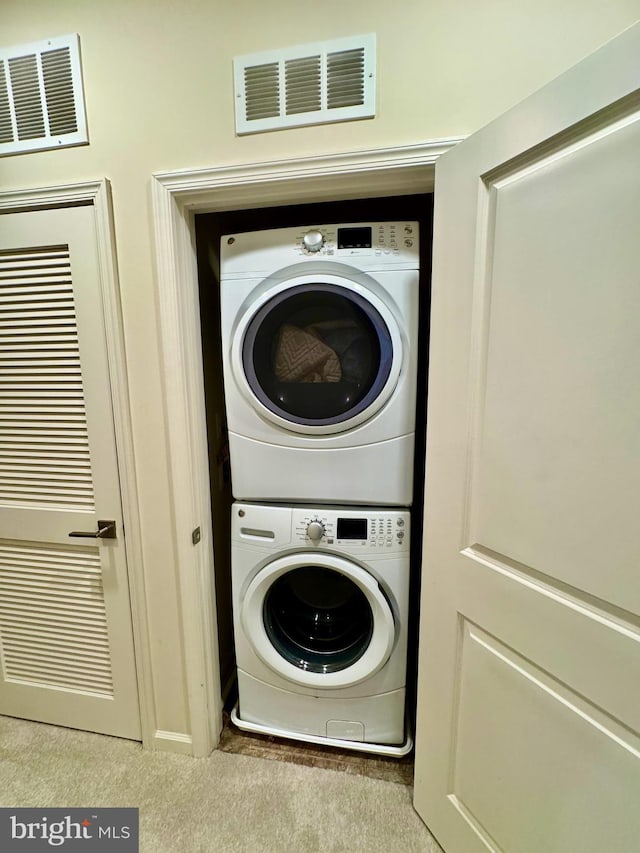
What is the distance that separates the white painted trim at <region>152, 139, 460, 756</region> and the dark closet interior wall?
0.19m

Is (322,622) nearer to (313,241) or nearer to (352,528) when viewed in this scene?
(352,528)

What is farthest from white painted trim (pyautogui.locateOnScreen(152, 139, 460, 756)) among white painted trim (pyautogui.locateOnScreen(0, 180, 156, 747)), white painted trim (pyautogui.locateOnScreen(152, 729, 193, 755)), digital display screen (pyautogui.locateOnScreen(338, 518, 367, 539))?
digital display screen (pyautogui.locateOnScreen(338, 518, 367, 539))

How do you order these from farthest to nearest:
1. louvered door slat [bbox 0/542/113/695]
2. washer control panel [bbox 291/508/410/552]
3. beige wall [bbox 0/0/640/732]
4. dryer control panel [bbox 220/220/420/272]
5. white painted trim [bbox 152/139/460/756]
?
louvered door slat [bbox 0/542/113/695] → washer control panel [bbox 291/508/410/552] → dryer control panel [bbox 220/220/420/272] → white painted trim [bbox 152/139/460/756] → beige wall [bbox 0/0/640/732]

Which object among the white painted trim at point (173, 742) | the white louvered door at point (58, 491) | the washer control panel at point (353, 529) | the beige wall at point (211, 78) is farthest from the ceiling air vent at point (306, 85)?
the white painted trim at point (173, 742)

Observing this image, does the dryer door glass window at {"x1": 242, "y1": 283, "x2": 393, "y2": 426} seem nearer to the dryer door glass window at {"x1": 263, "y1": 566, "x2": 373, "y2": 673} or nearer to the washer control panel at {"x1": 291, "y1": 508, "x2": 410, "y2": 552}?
the washer control panel at {"x1": 291, "y1": 508, "x2": 410, "y2": 552}

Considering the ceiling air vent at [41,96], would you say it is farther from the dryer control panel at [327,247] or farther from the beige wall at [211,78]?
the dryer control panel at [327,247]

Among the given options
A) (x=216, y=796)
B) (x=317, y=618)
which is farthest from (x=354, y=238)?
(x=216, y=796)

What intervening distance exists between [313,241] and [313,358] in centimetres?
36

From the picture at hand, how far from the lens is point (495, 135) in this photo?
806 millimetres

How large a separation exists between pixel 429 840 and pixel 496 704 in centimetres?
63

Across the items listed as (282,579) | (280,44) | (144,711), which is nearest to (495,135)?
(280,44)

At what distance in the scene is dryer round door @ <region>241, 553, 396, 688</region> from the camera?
126cm

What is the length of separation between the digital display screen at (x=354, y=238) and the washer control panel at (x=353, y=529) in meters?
0.85

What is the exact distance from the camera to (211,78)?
3.36 feet
